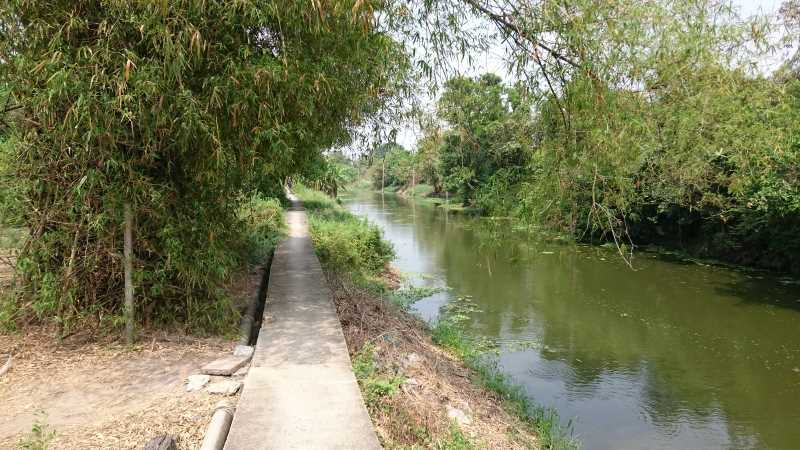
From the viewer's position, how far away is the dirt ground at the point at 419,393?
4.04m

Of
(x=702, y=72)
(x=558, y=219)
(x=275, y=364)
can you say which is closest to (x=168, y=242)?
(x=275, y=364)

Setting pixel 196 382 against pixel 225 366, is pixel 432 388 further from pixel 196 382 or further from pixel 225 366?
pixel 196 382

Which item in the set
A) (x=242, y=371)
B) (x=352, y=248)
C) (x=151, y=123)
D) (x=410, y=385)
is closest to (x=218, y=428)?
(x=242, y=371)

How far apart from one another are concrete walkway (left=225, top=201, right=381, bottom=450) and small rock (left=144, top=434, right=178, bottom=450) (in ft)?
1.06

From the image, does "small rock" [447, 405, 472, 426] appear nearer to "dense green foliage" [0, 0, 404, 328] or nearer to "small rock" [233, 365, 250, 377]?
"small rock" [233, 365, 250, 377]

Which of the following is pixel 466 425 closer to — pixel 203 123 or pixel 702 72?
pixel 203 123

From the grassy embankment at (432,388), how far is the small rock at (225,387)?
3.17ft

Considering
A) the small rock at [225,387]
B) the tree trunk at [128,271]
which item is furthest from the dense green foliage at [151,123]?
the small rock at [225,387]

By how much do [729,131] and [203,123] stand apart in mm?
7386

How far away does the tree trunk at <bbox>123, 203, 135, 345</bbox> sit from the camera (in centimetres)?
→ 489

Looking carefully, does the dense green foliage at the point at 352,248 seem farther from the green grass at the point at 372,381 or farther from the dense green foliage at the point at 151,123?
the green grass at the point at 372,381

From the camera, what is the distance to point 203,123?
451 centimetres

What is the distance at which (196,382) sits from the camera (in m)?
4.24

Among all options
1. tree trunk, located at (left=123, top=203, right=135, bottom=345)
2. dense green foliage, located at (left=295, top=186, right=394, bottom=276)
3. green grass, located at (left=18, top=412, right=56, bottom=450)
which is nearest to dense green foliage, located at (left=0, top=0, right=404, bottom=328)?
tree trunk, located at (left=123, top=203, right=135, bottom=345)
